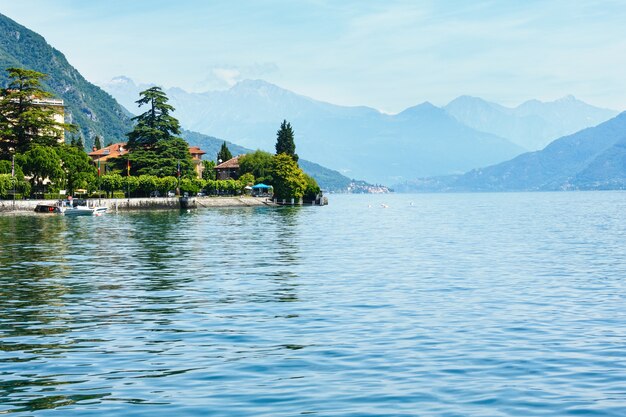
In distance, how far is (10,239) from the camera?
2776 inches

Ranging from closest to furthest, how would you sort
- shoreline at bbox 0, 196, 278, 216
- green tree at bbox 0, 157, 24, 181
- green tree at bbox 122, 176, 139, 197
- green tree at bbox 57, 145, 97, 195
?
shoreline at bbox 0, 196, 278, 216
green tree at bbox 0, 157, 24, 181
green tree at bbox 57, 145, 97, 195
green tree at bbox 122, 176, 139, 197

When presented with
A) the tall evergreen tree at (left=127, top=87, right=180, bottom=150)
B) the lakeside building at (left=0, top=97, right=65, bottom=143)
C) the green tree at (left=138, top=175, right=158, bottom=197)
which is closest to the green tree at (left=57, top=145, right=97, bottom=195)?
the lakeside building at (left=0, top=97, right=65, bottom=143)

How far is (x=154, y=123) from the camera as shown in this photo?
179250 millimetres

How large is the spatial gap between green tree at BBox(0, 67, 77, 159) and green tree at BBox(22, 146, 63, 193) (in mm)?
4956

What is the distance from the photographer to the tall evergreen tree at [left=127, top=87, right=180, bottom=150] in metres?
177

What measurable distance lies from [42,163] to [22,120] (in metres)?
13.6

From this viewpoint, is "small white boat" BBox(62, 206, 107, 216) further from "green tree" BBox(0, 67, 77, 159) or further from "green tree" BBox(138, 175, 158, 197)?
"green tree" BBox(138, 175, 158, 197)

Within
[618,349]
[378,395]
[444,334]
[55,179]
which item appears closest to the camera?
[378,395]

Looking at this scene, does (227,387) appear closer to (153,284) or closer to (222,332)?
(222,332)

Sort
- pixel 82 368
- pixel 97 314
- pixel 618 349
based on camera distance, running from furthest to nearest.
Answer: pixel 97 314
pixel 618 349
pixel 82 368

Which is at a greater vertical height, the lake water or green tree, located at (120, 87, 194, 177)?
green tree, located at (120, 87, 194, 177)

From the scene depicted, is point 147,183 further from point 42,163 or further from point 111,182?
point 42,163

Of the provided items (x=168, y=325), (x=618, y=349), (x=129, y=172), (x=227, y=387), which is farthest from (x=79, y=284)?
(x=129, y=172)

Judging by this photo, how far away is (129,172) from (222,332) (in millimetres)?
150906
